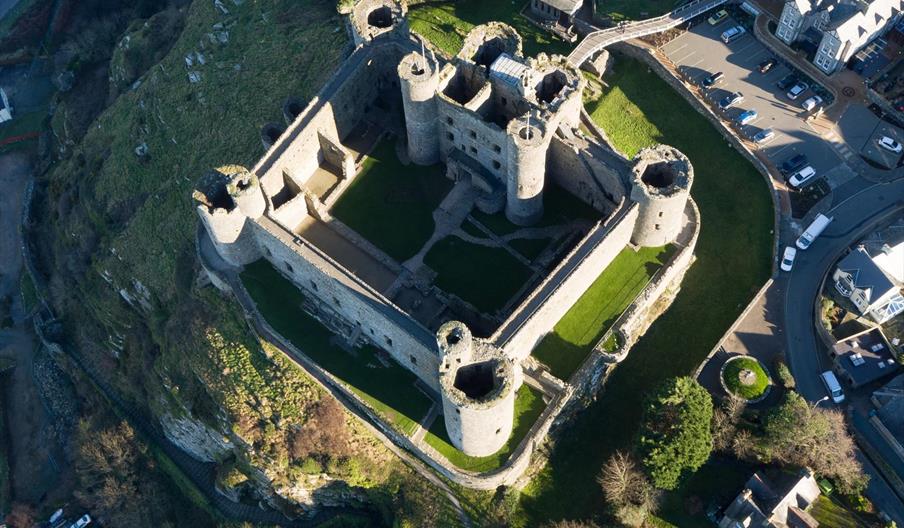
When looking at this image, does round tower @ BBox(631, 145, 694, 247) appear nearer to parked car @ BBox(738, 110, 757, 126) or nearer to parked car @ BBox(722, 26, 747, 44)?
parked car @ BBox(738, 110, 757, 126)

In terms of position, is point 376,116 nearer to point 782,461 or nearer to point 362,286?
point 362,286

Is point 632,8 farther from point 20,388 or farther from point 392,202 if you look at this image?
point 20,388

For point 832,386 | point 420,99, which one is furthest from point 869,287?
point 420,99

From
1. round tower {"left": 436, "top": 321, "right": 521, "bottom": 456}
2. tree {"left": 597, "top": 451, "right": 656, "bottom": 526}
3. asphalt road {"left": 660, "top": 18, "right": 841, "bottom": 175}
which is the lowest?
tree {"left": 597, "top": 451, "right": 656, "bottom": 526}

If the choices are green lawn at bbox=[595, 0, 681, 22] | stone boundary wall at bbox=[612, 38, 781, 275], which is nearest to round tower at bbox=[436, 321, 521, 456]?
stone boundary wall at bbox=[612, 38, 781, 275]

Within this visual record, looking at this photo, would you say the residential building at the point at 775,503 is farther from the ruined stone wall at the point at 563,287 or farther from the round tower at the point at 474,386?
the ruined stone wall at the point at 563,287

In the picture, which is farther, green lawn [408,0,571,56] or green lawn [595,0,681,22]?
green lawn [595,0,681,22]

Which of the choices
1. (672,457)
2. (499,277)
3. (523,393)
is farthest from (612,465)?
(499,277)
